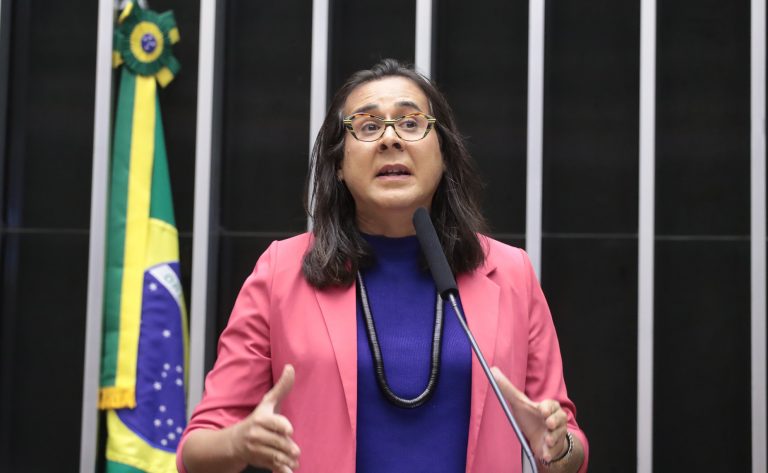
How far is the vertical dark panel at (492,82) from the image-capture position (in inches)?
152

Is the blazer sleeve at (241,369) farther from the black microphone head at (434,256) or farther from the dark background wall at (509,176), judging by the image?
the dark background wall at (509,176)

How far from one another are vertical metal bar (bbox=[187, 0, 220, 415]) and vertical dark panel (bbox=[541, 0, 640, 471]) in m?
1.50

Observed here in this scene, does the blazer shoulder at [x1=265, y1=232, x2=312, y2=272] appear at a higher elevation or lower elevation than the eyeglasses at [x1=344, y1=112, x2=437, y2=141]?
lower

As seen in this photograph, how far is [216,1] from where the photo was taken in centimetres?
380

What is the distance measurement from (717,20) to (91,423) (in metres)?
3.26

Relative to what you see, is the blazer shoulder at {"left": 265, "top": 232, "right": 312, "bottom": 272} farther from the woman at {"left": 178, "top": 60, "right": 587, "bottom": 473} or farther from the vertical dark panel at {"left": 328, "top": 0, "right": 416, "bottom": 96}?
the vertical dark panel at {"left": 328, "top": 0, "right": 416, "bottom": 96}

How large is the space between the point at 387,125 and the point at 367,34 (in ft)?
7.82

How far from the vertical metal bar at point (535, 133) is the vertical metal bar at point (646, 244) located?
1.41 ft

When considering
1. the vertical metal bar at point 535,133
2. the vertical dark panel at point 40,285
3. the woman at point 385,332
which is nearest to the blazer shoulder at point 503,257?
the woman at point 385,332

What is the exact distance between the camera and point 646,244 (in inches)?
143

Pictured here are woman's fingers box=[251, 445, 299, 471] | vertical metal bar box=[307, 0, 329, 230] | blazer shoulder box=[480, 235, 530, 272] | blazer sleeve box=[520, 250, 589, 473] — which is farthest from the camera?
vertical metal bar box=[307, 0, 329, 230]

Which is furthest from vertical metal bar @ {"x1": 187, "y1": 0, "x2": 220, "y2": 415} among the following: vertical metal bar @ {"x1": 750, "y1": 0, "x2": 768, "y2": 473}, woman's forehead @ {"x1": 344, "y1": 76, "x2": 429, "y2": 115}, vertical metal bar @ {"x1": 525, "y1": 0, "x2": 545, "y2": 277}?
vertical metal bar @ {"x1": 750, "y1": 0, "x2": 768, "y2": 473}

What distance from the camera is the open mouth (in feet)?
5.32

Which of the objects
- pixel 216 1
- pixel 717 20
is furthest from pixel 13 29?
pixel 717 20
